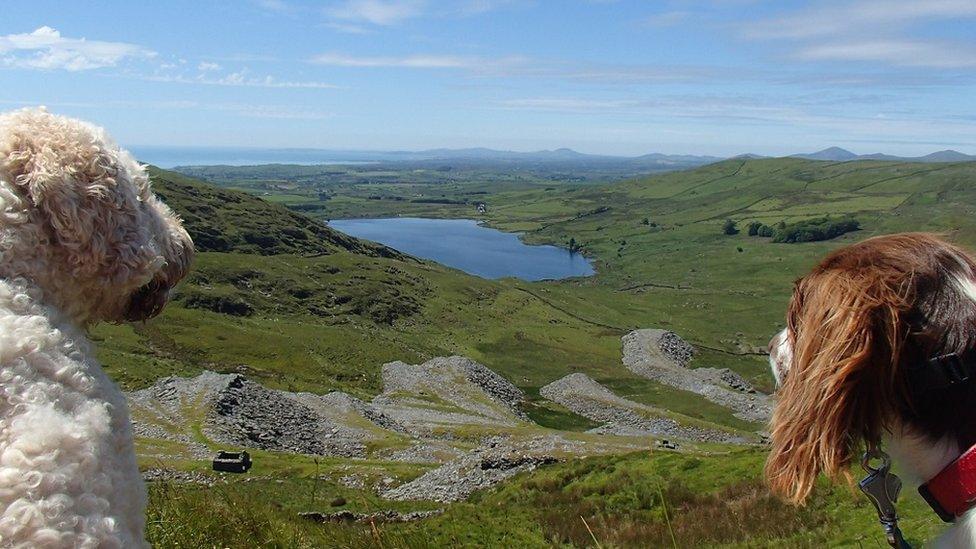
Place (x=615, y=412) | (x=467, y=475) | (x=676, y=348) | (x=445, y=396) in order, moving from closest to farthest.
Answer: (x=467, y=475)
(x=615, y=412)
(x=445, y=396)
(x=676, y=348)

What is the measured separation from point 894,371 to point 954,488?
22.9 inches

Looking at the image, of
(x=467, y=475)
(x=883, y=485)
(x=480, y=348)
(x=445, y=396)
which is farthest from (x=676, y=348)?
(x=883, y=485)

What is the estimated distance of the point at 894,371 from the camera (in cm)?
326

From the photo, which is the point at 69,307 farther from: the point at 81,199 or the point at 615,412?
the point at 615,412

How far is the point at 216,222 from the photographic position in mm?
142250

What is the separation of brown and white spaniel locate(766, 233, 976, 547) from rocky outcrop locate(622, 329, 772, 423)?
7079cm

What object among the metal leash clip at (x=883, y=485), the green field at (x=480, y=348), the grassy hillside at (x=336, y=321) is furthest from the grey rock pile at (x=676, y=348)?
the metal leash clip at (x=883, y=485)

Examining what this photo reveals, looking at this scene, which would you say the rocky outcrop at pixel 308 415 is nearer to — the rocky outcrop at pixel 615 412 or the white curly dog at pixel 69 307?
the rocky outcrop at pixel 615 412

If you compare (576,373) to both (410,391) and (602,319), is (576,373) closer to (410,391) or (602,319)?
(410,391)

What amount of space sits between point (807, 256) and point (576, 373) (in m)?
132

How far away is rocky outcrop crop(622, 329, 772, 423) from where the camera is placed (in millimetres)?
77938

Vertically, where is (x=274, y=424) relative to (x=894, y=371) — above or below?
below

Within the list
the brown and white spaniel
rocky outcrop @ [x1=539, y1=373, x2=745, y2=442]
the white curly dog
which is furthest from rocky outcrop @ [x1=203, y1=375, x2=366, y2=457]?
the brown and white spaniel

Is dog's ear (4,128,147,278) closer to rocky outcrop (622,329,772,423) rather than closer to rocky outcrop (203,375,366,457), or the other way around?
rocky outcrop (203,375,366,457)
